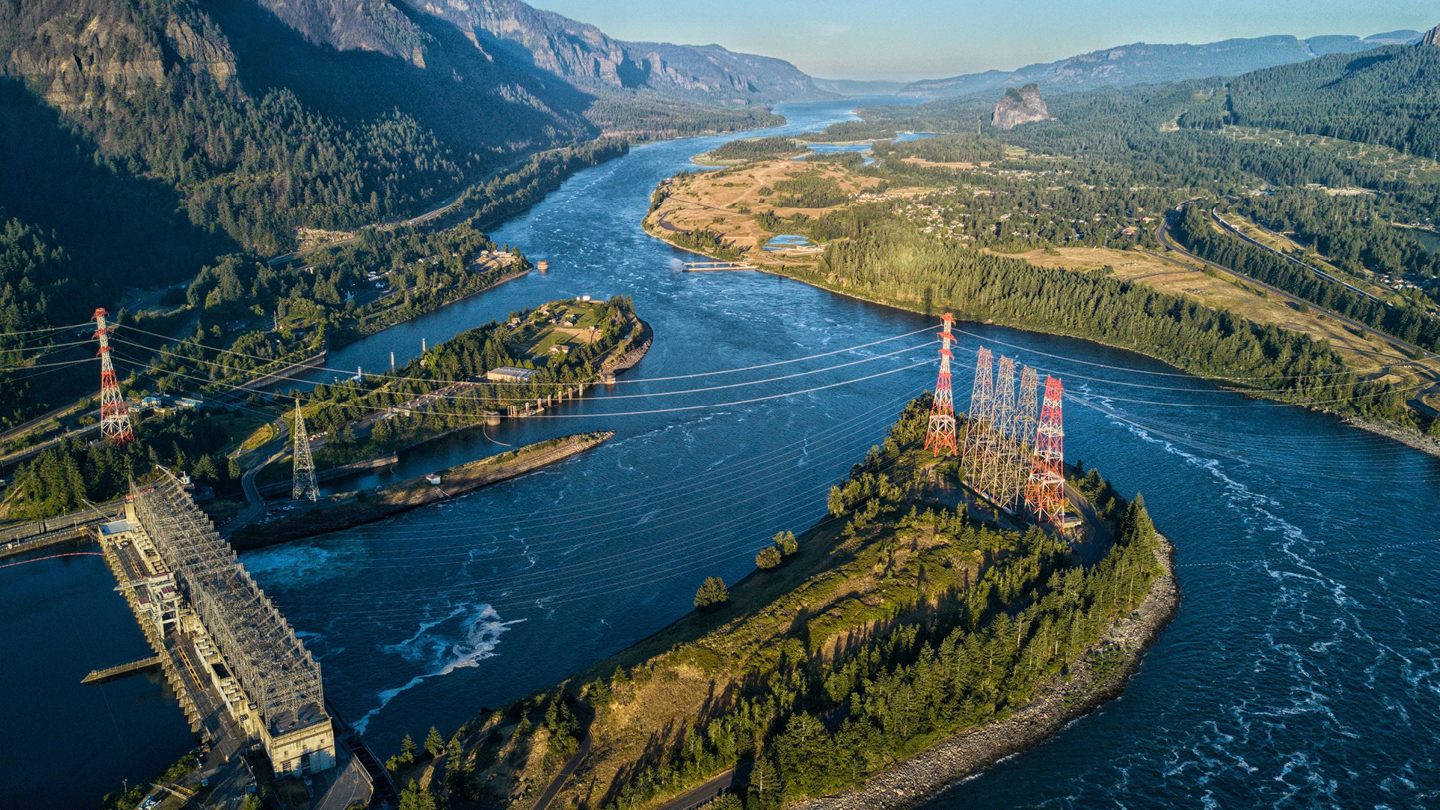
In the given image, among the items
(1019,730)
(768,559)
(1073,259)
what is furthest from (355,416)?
(1073,259)

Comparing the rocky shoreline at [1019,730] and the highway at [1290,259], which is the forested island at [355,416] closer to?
the rocky shoreline at [1019,730]

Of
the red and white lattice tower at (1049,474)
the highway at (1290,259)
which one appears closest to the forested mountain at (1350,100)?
the highway at (1290,259)

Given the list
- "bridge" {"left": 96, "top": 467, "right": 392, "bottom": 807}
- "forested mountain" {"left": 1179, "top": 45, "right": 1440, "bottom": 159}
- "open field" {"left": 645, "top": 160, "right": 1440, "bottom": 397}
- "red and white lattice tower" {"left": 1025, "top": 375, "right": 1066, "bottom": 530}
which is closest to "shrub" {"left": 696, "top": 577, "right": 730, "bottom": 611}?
"bridge" {"left": 96, "top": 467, "right": 392, "bottom": 807}

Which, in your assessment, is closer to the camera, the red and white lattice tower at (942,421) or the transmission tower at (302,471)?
the transmission tower at (302,471)

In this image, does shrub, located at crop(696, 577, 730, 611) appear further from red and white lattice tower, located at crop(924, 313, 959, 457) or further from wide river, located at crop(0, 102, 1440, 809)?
red and white lattice tower, located at crop(924, 313, 959, 457)

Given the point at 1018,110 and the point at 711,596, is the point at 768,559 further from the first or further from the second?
the point at 1018,110
